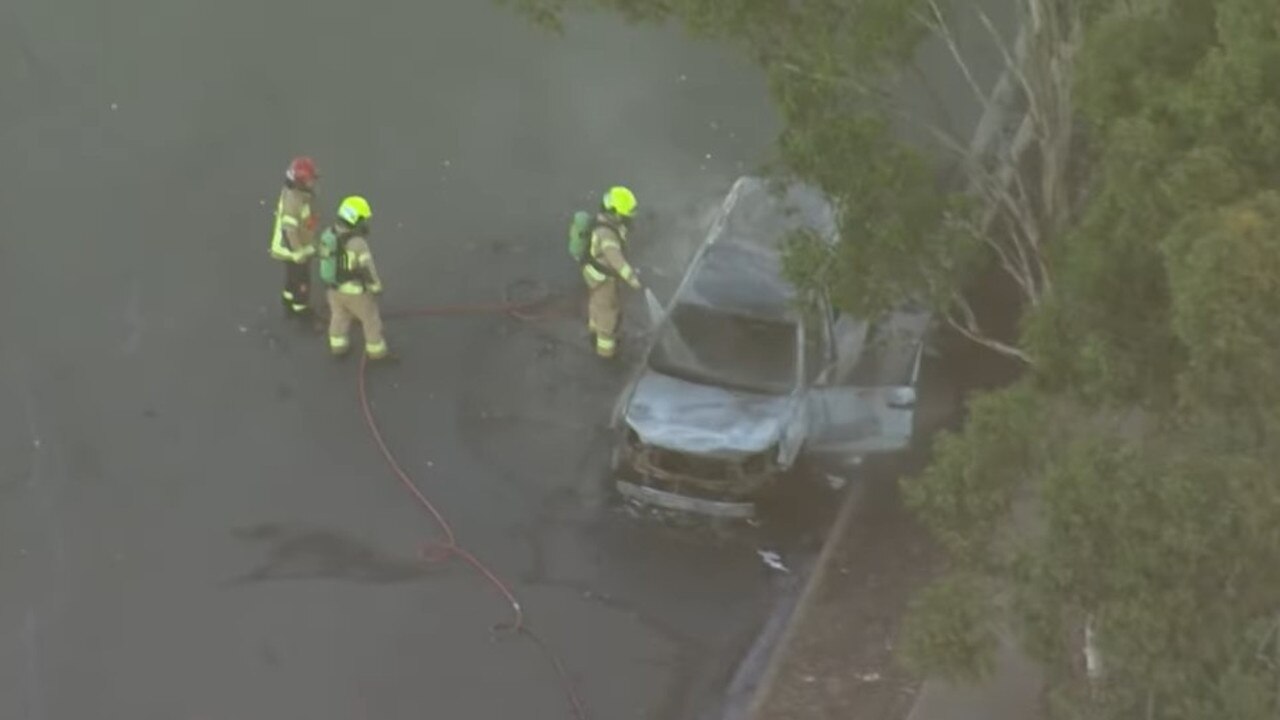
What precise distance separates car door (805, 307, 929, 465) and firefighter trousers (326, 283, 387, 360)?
318cm

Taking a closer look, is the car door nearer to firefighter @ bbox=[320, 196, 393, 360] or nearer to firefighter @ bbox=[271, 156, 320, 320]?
firefighter @ bbox=[320, 196, 393, 360]

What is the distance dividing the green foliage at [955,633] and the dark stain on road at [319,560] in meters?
5.04

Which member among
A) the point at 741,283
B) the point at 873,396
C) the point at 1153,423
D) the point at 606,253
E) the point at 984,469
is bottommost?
the point at 873,396

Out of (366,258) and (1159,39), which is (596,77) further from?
(1159,39)

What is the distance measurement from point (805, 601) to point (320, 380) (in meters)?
3.88

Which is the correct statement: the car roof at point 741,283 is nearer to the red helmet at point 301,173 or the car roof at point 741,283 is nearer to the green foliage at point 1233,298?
the red helmet at point 301,173

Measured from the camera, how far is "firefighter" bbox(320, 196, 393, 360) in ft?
35.6

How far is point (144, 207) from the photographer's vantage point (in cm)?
1291

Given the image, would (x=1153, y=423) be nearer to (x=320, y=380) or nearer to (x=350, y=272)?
(x=350, y=272)

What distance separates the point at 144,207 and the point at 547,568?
496cm

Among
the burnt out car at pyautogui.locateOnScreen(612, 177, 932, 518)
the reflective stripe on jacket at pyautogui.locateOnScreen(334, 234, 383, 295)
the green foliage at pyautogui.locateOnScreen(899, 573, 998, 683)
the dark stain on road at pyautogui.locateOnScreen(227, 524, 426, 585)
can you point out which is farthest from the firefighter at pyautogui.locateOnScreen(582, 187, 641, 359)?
the green foliage at pyautogui.locateOnScreen(899, 573, 998, 683)

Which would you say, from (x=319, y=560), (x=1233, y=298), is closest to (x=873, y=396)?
(x=319, y=560)

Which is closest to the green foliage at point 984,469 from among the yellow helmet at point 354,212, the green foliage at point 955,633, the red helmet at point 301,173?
the green foliage at point 955,633

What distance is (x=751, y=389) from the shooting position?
10609mm
